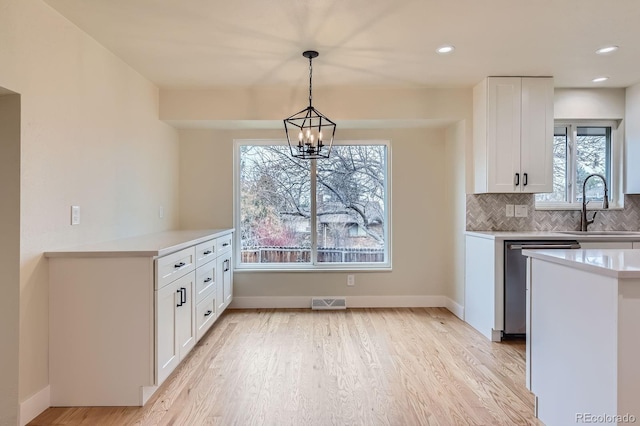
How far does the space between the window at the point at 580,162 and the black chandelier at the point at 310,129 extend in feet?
7.96

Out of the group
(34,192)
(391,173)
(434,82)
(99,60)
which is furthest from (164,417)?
(434,82)

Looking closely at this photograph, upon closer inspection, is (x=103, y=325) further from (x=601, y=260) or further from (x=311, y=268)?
(x=601, y=260)

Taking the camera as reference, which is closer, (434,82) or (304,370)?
(304,370)

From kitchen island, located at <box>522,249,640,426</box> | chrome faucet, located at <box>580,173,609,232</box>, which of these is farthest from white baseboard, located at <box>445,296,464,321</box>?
kitchen island, located at <box>522,249,640,426</box>

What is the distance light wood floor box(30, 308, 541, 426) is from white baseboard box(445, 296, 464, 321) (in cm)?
22

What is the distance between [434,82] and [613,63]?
1458mm

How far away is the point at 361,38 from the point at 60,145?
6.83 feet

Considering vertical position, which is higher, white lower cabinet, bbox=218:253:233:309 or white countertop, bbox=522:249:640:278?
white countertop, bbox=522:249:640:278

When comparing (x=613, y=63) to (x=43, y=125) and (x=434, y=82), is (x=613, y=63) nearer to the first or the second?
(x=434, y=82)

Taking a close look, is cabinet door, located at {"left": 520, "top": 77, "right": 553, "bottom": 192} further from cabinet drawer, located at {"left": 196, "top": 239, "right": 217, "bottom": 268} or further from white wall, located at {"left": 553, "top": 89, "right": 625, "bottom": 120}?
cabinet drawer, located at {"left": 196, "top": 239, "right": 217, "bottom": 268}

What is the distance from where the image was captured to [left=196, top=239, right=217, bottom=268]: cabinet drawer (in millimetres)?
2783

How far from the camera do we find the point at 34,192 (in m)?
1.90

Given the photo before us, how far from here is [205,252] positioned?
2965mm

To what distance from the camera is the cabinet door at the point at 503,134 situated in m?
3.29
